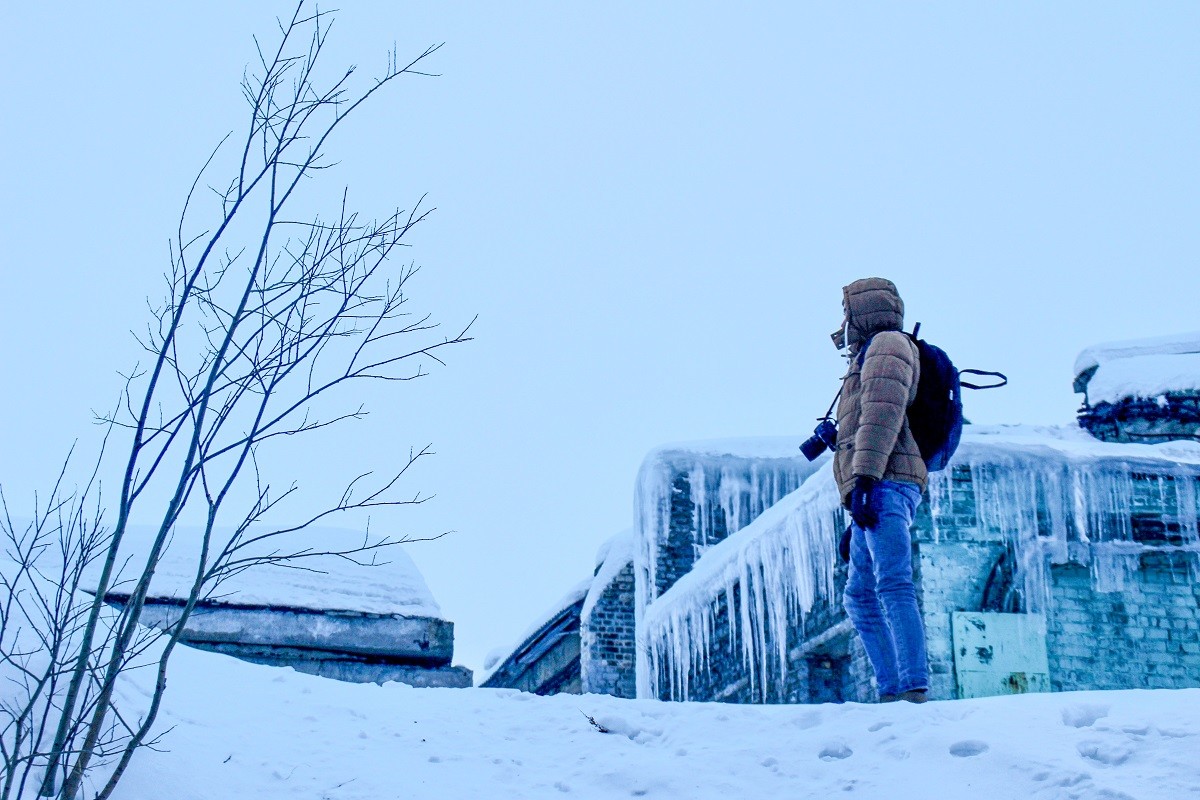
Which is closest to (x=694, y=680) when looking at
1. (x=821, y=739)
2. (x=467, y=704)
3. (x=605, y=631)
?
(x=605, y=631)

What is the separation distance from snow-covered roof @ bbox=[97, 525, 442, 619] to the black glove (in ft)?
28.6

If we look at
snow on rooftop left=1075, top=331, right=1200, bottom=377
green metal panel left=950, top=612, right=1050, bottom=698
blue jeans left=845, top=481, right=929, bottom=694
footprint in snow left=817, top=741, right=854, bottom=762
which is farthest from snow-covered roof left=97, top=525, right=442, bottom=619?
footprint in snow left=817, top=741, right=854, bottom=762

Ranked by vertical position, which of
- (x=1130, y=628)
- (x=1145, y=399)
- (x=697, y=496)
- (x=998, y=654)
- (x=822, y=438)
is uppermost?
(x=1145, y=399)

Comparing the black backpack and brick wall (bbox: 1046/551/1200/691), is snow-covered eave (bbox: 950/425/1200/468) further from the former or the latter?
the black backpack

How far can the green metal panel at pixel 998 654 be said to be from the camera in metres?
7.60

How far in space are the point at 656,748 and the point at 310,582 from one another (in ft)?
31.8

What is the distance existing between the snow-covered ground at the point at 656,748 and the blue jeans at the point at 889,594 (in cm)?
26

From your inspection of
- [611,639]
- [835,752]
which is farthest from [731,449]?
[835,752]

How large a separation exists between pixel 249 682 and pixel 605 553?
37.2ft

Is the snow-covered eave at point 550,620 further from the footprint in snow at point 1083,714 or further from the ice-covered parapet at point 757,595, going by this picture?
the footprint in snow at point 1083,714

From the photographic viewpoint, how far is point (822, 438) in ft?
17.1

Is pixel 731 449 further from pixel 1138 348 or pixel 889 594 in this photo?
pixel 889 594

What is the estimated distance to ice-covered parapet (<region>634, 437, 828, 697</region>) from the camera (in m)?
13.7

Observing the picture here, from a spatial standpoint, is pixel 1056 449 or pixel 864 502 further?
pixel 1056 449
